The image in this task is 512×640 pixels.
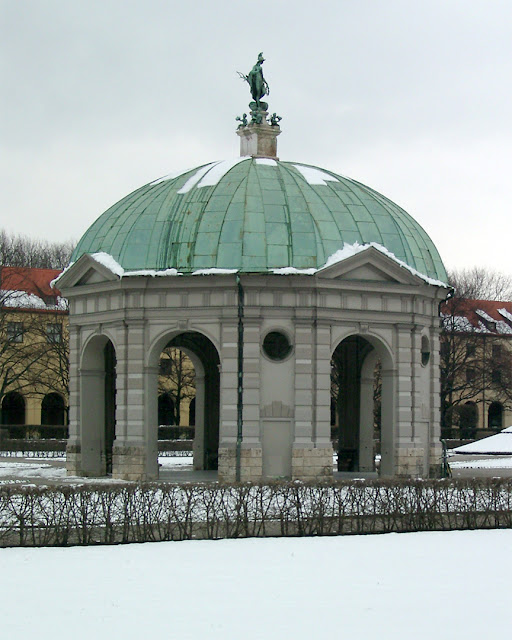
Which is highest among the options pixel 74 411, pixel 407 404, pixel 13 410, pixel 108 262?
pixel 108 262

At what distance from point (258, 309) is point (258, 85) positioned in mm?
9644

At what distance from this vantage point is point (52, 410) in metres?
91.1

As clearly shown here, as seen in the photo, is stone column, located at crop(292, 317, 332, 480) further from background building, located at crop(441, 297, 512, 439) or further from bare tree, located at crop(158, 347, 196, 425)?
bare tree, located at crop(158, 347, 196, 425)

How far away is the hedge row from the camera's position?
2564cm

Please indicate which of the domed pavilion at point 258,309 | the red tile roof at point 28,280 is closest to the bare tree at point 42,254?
the red tile roof at point 28,280

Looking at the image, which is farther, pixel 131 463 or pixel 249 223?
pixel 131 463

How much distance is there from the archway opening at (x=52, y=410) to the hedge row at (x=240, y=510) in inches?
2459

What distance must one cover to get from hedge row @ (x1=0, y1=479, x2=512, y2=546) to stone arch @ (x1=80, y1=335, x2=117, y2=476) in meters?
14.4

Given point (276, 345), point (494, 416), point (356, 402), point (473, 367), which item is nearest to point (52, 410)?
point (473, 367)

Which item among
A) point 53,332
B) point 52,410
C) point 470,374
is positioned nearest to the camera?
point 53,332

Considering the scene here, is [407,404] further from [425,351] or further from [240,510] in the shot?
[240,510]

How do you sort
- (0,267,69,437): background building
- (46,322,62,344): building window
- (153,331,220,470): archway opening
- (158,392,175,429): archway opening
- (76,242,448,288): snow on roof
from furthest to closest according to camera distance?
(158,392,175,429): archway opening, (46,322,62,344): building window, (0,267,69,437): background building, (153,331,220,470): archway opening, (76,242,448,288): snow on roof

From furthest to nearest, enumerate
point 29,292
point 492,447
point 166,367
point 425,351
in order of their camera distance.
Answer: point 29,292, point 166,367, point 492,447, point 425,351

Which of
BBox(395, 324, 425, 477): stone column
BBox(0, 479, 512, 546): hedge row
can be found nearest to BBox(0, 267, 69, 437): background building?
BBox(395, 324, 425, 477): stone column
